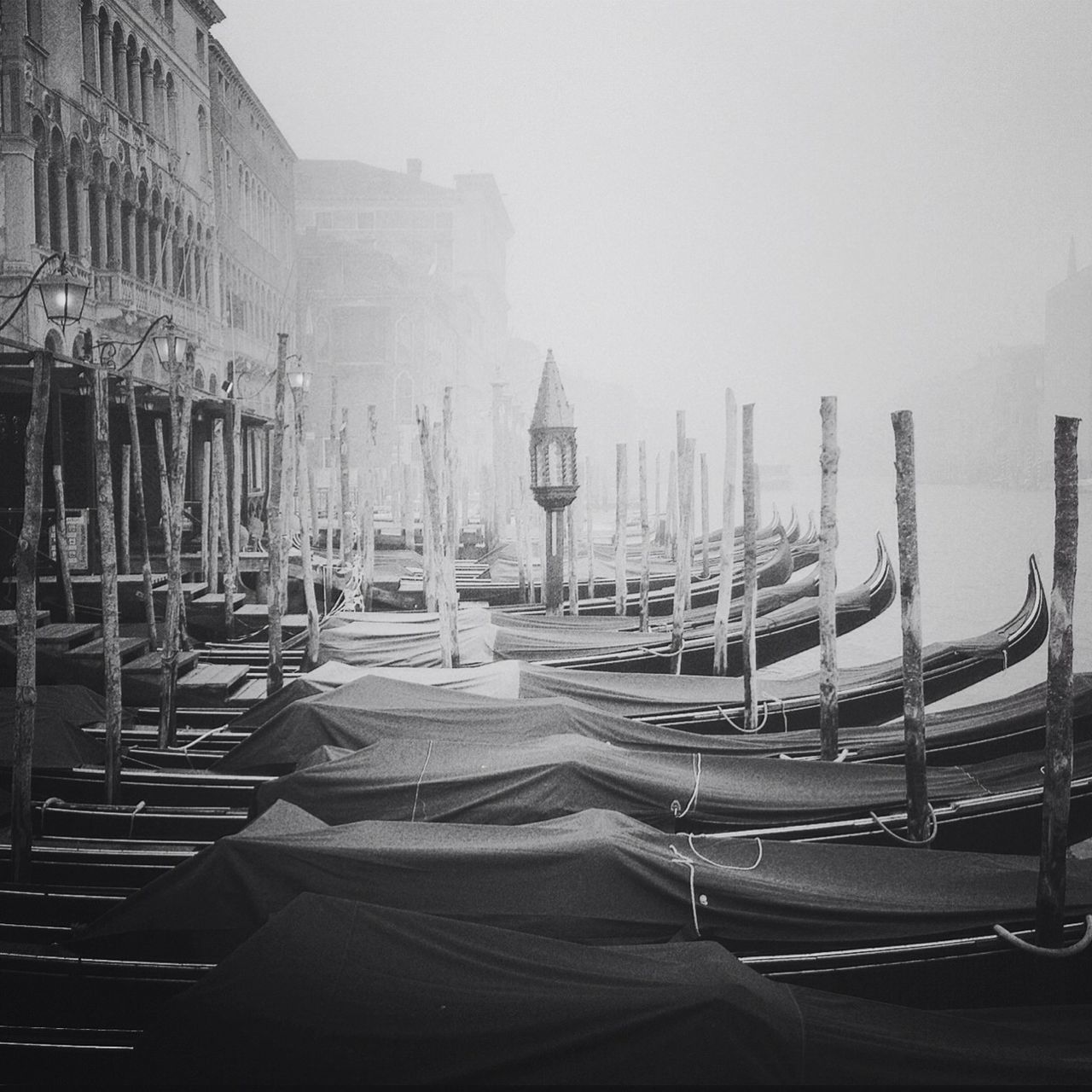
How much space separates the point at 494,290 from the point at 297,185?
9265mm

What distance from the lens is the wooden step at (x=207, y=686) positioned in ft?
16.6

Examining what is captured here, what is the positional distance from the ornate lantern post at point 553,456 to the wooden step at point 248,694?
109 inches

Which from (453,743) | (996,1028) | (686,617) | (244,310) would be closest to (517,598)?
(686,617)

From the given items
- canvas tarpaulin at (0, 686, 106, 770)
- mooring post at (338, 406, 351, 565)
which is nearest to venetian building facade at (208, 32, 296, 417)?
mooring post at (338, 406, 351, 565)

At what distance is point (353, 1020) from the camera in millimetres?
1820

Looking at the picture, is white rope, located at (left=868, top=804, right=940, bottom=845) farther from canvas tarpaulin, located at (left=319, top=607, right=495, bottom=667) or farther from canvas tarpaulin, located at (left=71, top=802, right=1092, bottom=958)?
canvas tarpaulin, located at (left=319, top=607, right=495, bottom=667)

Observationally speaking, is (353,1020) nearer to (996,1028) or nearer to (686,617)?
(996,1028)

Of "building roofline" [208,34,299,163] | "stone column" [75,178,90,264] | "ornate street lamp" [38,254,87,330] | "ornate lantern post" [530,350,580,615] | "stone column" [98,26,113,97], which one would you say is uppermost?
"building roofline" [208,34,299,163]

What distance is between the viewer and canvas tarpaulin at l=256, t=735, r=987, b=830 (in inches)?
118

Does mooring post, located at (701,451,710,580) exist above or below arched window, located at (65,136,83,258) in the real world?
below

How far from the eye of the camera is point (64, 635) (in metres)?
5.06

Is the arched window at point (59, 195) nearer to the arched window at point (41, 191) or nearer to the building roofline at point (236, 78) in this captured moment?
the arched window at point (41, 191)

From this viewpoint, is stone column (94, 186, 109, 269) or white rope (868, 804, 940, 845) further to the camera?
stone column (94, 186, 109, 269)

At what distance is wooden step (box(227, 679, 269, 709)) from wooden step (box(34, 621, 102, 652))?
0.81m
